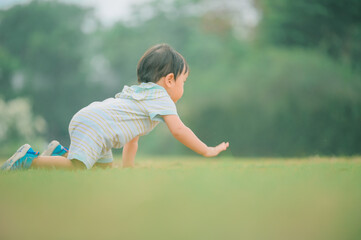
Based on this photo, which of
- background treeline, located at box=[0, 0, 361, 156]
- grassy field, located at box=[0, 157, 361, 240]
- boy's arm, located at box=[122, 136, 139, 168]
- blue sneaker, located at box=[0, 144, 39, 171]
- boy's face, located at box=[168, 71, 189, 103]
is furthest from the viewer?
background treeline, located at box=[0, 0, 361, 156]

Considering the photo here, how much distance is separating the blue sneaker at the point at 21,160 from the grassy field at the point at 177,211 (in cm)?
103

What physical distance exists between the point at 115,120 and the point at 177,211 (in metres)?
1.68

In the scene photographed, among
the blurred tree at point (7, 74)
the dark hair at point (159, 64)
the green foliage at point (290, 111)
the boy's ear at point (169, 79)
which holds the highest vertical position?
the blurred tree at point (7, 74)

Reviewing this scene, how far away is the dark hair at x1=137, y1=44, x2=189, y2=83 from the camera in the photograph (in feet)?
9.89

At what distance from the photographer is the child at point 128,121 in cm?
265

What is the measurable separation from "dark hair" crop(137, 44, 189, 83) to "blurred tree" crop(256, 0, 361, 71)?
449 inches

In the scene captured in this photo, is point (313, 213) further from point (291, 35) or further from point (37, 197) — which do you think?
point (291, 35)

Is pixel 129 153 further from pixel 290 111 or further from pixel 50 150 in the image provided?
pixel 290 111

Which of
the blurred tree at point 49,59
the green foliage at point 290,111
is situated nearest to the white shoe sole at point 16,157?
the green foliage at point 290,111

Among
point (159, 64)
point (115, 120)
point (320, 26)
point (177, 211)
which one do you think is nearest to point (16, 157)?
point (115, 120)

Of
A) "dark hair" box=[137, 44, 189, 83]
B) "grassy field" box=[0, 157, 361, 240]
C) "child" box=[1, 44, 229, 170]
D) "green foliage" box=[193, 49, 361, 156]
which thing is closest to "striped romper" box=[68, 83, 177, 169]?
"child" box=[1, 44, 229, 170]

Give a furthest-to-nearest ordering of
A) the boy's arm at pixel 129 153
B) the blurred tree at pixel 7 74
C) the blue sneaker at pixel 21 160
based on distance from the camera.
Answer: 1. the blurred tree at pixel 7 74
2. the boy's arm at pixel 129 153
3. the blue sneaker at pixel 21 160

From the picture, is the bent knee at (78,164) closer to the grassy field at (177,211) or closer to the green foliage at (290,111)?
the grassy field at (177,211)

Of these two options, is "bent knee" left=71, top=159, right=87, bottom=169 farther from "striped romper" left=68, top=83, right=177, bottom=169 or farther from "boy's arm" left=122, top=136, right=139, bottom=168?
"boy's arm" left=122, top=136, right=139, bottom=168
